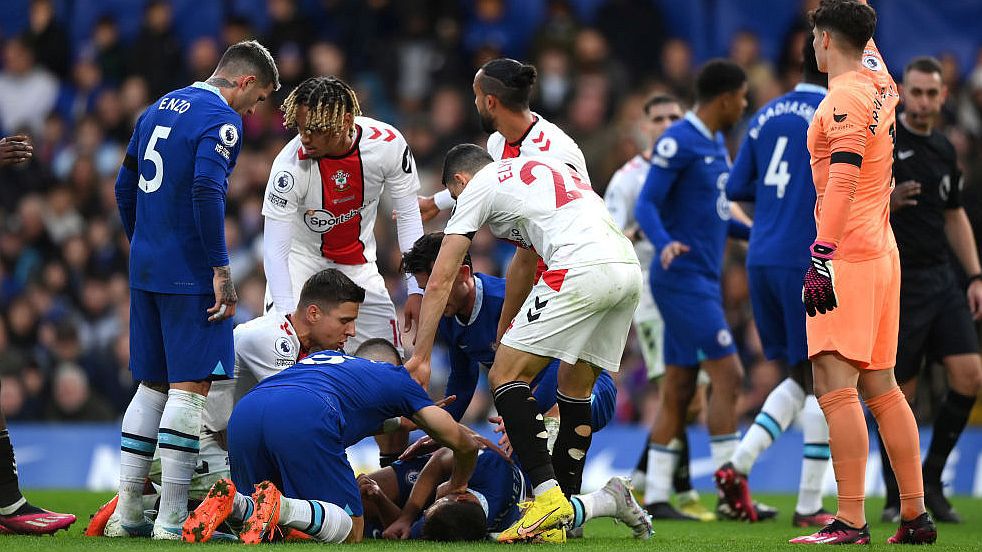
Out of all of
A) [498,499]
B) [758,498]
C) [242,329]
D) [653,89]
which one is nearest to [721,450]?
[758,498]

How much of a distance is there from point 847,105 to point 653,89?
889cm

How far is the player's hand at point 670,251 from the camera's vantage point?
26.1 ft

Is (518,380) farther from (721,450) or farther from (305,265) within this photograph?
(721,450)

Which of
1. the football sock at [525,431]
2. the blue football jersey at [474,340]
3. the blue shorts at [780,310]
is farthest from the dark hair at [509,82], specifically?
the blue shorts at [780,310]

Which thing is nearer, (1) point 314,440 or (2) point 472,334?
(1) point 314,440

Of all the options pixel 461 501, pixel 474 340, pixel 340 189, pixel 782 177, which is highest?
pixel 782 177

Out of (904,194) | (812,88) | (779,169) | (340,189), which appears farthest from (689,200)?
(340,189)

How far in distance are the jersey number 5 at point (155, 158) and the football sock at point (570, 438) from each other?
7.04 ft

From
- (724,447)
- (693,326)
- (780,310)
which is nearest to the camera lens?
(780,310)

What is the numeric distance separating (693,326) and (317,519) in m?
3.44

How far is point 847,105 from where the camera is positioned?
18.6 ft

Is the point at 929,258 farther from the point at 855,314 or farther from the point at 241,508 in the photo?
the point at 241,508

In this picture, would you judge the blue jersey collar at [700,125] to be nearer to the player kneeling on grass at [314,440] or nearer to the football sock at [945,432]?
the football sock at [945,432]

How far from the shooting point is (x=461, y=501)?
586 cm
